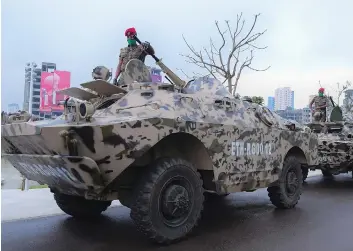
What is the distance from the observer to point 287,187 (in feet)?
23.1

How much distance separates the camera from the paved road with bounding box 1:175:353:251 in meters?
4.59

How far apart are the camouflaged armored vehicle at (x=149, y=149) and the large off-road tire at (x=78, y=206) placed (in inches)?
0.5

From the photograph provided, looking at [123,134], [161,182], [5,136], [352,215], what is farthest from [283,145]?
[5,136]

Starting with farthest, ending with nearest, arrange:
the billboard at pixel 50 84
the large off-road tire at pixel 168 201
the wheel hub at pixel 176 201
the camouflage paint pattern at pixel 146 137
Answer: the billboard at pixel 50 84 < the wheel hub at pixel 176 201 < the large off-road tire at pixel 168 201 < the camouflage paint pattern at pixel 146 137

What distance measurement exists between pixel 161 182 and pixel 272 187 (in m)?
2.97

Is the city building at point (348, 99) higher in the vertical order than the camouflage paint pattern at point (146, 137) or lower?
higher

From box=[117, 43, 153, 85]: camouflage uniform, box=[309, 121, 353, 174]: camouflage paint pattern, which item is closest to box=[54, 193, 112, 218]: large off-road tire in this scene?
box=[117, 43, 153, 85]: camouflage uniform

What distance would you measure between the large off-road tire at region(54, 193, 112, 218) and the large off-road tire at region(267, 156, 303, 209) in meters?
2.75

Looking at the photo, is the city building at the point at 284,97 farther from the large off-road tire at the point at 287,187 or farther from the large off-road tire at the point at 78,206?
the large off-road tire at the point at 78,206

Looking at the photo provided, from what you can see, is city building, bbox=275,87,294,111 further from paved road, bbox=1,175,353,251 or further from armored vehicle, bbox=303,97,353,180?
paved road, bbox=1,175,353,251

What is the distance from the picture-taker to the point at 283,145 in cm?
670

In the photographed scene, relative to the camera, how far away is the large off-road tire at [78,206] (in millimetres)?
5703

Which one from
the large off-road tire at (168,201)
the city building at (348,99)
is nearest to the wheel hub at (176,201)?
the large off-road tire at (168,201)

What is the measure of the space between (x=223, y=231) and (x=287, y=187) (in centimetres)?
215
